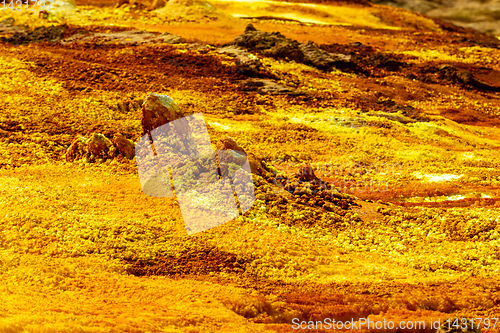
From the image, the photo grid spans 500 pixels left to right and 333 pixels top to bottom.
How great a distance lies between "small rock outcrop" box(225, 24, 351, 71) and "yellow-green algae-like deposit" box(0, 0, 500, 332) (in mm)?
126

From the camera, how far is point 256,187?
11781mm

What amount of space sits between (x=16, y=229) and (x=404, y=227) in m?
8.75

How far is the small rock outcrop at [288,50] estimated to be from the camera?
26.0m

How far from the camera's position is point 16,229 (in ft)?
32.0

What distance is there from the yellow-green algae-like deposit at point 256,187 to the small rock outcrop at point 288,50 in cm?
13

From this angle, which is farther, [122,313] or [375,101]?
[375,101]

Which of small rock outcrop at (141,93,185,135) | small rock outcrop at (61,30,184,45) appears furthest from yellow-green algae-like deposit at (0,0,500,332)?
small rock outcrop at (141,93,185,135)

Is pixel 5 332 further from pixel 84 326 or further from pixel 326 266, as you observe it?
pixel 326 266

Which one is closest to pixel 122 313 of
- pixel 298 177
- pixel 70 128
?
pixel 298 177

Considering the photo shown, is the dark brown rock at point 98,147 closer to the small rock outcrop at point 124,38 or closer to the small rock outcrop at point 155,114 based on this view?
the small rock outcrop at point 155,114

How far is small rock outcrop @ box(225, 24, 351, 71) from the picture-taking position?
26047 millimetres

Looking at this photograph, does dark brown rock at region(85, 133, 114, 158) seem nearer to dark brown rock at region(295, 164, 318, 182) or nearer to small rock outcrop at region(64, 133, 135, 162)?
small rock outcrop at region(64, 133, 135, 162)

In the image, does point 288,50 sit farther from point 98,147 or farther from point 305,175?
point 98,147

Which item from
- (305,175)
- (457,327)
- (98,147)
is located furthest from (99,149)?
(457,327)
